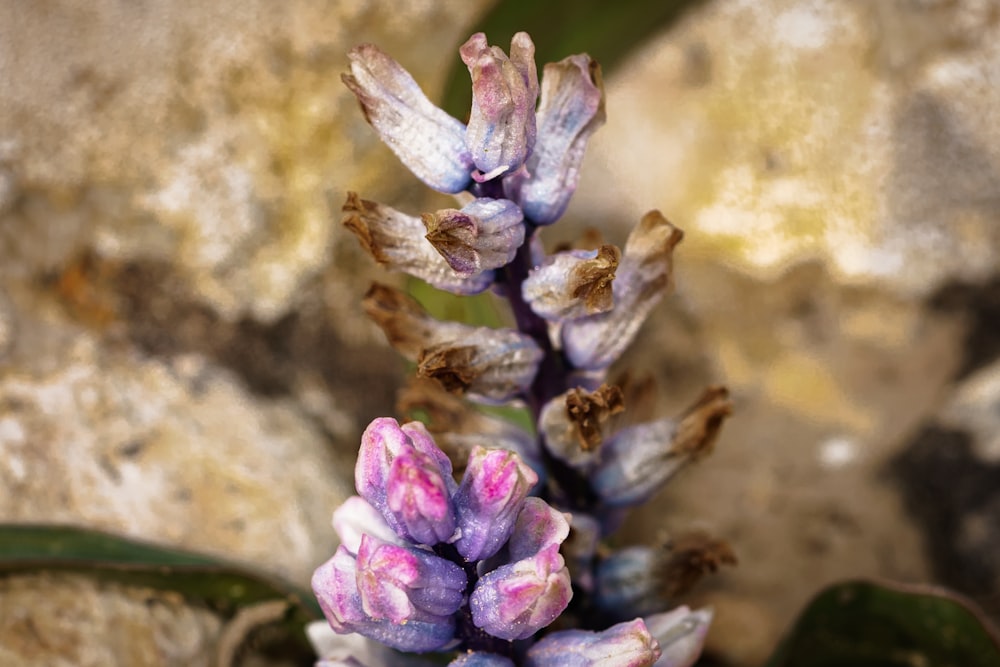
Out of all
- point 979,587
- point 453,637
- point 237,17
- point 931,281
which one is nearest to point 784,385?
point 931,281

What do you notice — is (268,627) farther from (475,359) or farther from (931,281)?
(931,281)

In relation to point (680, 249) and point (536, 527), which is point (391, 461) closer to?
point (536, 527)

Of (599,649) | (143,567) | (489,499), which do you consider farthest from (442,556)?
(143,567)

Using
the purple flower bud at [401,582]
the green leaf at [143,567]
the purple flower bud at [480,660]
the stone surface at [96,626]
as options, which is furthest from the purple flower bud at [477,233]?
the stone surface at [96,626]

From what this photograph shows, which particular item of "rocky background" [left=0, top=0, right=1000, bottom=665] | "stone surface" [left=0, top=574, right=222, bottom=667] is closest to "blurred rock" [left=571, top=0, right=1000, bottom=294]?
"rocky background" [left=0, top=0, right=1000, bottom=665]

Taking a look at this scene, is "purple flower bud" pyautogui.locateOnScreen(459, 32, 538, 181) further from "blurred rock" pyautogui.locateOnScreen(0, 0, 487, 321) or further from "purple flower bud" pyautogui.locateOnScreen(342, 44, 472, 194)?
"blurred rock" pyautogui.locateOnScreen(0, 0, 487, 321)

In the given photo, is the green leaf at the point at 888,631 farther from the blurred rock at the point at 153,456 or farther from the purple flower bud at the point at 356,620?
the blurred rock at the point at 153,456
